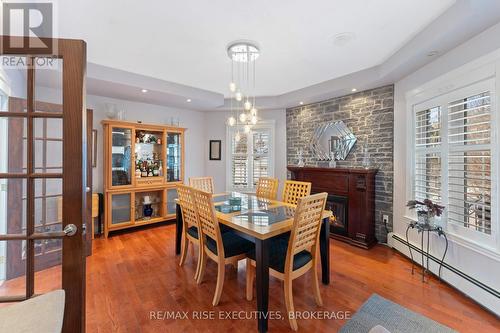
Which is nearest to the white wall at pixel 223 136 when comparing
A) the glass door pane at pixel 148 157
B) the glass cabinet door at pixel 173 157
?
the glass cabinet door at pixel 173 157

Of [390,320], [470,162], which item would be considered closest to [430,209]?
[470,162]

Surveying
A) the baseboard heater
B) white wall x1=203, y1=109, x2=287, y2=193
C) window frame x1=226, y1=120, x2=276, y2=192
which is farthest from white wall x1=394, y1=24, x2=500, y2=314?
window frame x1=226, y1=120, x2=276, y2=192

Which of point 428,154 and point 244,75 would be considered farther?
point 244,75

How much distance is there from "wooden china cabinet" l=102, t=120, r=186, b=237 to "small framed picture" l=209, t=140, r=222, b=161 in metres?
0.86

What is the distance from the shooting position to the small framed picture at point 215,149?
218 inches

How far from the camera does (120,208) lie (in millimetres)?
4125

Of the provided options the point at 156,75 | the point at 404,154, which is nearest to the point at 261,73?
the point at 156,75

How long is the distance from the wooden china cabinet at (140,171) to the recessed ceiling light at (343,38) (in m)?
3.30

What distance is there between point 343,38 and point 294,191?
1.97 m

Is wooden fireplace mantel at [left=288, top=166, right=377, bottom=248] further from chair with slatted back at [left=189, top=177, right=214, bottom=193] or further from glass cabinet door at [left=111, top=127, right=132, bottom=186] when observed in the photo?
glass cabinet door at [left=111, top=127, right=132, bottom=186]

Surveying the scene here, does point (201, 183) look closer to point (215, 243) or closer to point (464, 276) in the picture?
point (215, 243)

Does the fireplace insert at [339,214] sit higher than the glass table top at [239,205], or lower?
lower

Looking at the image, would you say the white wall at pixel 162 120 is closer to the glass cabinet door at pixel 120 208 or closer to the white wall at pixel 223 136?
the white wall at pixel 223 136

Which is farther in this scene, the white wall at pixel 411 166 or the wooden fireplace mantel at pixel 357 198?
the wooden fireplace mantel at pixel 357 198
